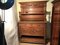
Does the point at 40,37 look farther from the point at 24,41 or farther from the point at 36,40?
the point at 24,41

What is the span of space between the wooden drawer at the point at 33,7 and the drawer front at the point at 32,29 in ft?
1.47

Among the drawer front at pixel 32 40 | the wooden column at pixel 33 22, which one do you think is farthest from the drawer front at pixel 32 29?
the drawer front at pixel 32 40

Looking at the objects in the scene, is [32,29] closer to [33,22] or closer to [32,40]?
[33,22]

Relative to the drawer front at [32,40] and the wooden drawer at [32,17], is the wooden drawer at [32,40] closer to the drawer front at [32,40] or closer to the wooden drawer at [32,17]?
the drawer front at [32,40]

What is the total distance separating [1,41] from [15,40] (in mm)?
1213

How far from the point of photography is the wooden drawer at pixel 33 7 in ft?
12.7

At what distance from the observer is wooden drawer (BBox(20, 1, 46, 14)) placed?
12.7 feet

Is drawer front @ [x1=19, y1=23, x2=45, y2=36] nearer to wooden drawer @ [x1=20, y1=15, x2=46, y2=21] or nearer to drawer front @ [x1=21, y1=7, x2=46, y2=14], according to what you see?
wooden drawer @ [x1=20, y1=15, x2=46, y2=21]

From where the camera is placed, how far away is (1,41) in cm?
214

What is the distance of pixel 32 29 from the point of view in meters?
3.85

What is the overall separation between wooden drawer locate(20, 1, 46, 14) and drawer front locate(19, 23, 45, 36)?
0.45 m

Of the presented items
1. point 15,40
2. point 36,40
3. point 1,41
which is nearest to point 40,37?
point 36,40

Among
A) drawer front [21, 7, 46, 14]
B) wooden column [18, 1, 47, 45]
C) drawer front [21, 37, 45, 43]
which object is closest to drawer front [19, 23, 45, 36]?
wooden column [18, 1, 47, 45]

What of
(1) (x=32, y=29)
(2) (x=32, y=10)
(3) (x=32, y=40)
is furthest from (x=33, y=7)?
(3) (x=32, y=40)
